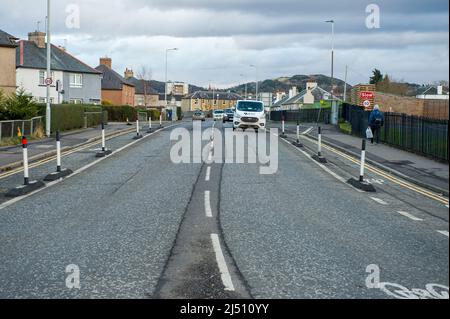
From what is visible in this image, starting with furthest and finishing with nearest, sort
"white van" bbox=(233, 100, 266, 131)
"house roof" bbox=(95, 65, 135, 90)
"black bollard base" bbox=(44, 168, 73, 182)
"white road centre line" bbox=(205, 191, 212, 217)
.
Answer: "house roof" bbox=(95, 65, 135, 90)
"white van" bbox=(233, 100, 266, 131)
"black bollard base" bbox=(44, 168, 73, 182)
"white road centre line" bbox=(205, 191, 212, 217)

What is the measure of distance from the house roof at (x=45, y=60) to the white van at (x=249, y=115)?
1176 inches

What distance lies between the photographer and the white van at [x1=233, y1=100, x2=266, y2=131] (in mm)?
36656

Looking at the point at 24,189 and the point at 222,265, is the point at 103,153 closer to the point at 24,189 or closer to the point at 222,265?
the point at 24,189

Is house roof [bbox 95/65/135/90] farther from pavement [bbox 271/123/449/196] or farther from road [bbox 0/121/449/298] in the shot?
road [bbox 0/121/449/298]

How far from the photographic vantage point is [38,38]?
6175 cm

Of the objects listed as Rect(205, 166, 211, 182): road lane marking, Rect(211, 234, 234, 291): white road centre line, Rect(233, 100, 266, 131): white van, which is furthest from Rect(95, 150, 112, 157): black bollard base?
Rect(233, 100, 266, 131): white van

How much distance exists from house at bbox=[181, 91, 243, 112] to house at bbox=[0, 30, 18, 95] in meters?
125

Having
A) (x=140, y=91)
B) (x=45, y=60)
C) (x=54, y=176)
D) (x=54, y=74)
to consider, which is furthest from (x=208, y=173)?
(x=140, y=91)

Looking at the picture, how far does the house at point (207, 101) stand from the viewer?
16988 centimetres

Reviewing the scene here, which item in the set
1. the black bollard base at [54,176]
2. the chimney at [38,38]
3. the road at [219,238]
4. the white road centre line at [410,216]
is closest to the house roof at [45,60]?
the chimney at [38,38]

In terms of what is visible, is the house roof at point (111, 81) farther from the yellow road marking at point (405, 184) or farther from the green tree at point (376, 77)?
the yellow road marking at point (405, 184)

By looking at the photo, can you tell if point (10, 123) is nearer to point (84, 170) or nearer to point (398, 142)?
point (84, 170)

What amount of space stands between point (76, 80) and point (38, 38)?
622 cm

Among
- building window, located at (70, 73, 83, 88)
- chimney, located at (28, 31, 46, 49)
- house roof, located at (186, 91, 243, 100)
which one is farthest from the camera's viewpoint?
house roof, located at (186, 91, 243, 100)
